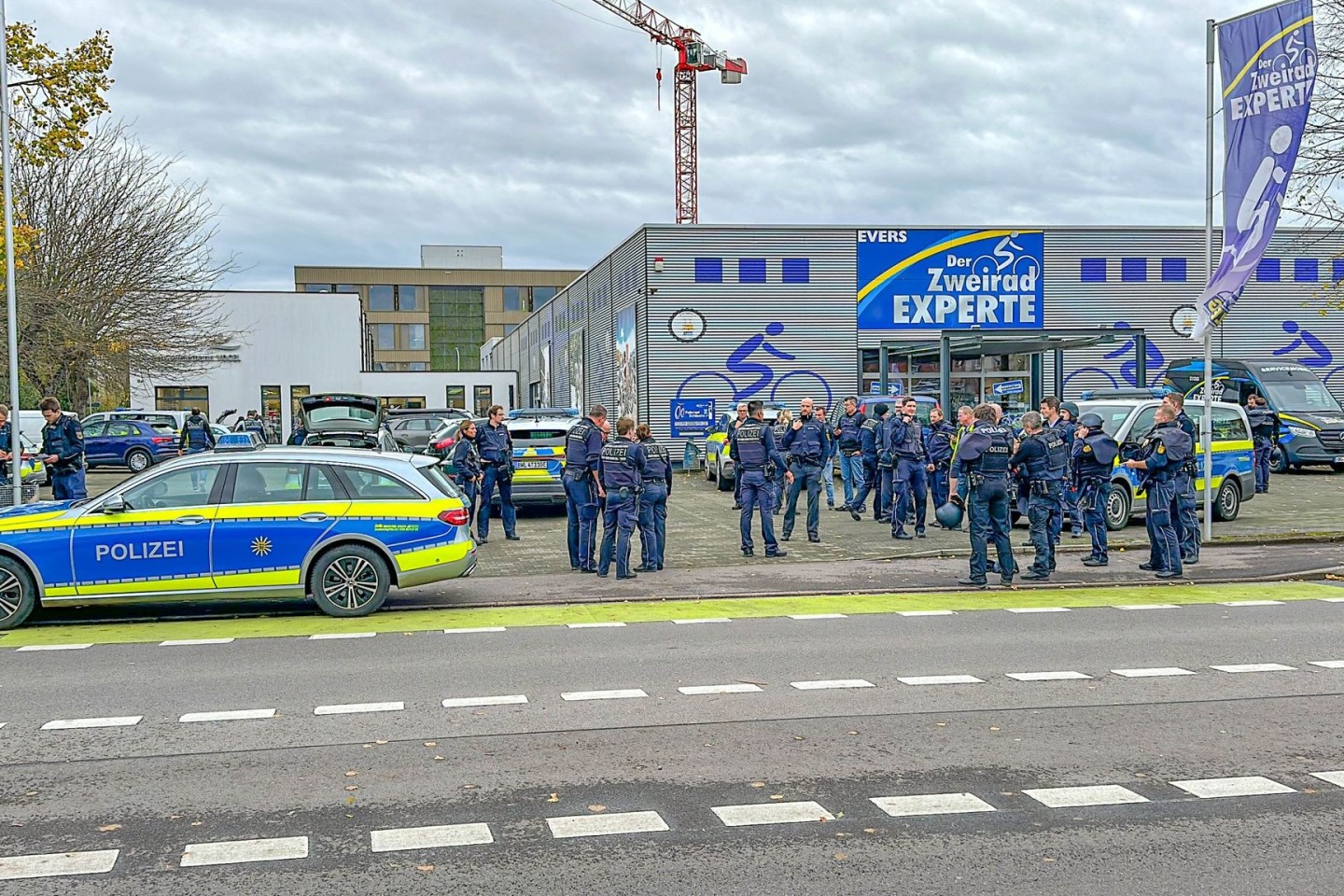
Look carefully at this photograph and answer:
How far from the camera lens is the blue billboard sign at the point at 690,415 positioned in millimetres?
32688

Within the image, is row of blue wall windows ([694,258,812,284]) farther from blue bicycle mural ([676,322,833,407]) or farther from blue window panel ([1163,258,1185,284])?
blue window panel ([1163,258,1185,284])

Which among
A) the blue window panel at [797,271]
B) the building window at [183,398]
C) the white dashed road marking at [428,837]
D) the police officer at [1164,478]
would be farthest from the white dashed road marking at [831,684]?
the building window at [183,398]

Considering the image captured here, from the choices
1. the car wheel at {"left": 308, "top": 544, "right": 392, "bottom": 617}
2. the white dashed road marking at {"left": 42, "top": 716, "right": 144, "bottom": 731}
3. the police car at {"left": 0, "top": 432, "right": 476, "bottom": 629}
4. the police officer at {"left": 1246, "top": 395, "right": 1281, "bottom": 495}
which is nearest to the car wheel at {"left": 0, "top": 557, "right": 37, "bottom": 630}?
the police car at {"left": 0, "top": 432, "right": 476, "bottom": 629}

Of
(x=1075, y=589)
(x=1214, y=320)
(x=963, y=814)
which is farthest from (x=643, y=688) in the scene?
(x=1214, y=320)

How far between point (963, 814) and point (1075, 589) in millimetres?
7909

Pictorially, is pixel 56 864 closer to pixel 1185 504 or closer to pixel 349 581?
pixel 349 581

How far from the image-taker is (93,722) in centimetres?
724

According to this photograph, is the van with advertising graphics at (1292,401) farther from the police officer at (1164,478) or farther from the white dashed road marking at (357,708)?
the white dashed road marking at (357,708)

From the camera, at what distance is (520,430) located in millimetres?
19188

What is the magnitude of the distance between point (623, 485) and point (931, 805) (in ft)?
26.9

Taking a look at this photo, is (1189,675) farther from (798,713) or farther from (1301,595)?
(1301,595)

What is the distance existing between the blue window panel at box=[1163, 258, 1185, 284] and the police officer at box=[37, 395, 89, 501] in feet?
91.7

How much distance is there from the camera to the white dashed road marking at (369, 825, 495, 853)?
5.09m

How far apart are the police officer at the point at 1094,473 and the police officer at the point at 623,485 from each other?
5302 millimetres
